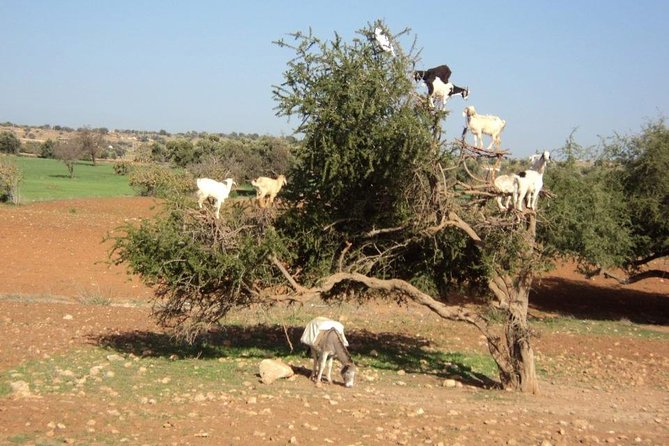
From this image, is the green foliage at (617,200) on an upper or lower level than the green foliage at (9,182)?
upper

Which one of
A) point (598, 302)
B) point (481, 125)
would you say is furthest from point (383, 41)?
point (598, 302)

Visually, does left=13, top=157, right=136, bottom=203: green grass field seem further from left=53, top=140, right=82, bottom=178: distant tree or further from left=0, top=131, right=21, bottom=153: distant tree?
left=0, top=131, right=21, bottom=153: distant tree

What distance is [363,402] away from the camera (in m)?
13.1

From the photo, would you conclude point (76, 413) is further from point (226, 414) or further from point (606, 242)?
point (606, 242)

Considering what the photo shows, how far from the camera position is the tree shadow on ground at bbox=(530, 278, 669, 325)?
31.1 m

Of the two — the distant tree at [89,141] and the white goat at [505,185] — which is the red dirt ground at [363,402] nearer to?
the white goat at [505,185]

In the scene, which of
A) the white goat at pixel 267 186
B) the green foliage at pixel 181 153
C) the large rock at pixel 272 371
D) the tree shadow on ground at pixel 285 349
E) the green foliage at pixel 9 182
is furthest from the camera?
the green foliage at pixel 181 153

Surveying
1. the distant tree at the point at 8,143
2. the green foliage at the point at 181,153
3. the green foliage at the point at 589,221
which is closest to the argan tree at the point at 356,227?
the green foliage at the point at 589,221

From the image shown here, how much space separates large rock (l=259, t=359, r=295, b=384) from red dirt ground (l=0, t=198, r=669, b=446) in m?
0.21

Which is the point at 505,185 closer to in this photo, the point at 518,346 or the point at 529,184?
the point at 529,184

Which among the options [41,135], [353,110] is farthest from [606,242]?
[41,135]

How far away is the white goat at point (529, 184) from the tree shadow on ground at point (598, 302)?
15.9 metres

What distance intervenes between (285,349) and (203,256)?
4821 mm

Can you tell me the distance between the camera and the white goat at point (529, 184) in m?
13.8
